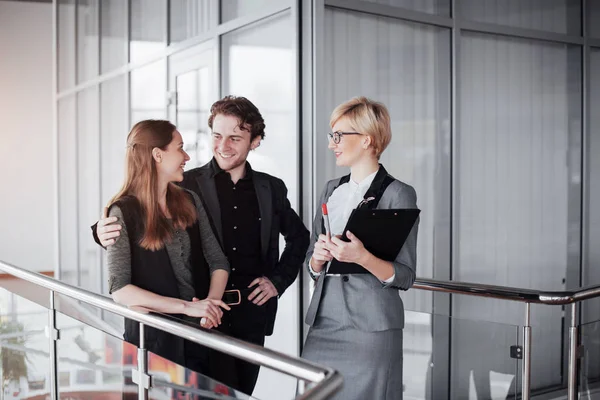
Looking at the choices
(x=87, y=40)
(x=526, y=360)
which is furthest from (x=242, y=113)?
(x=87, y=40)

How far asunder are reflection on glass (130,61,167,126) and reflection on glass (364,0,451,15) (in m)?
2.19

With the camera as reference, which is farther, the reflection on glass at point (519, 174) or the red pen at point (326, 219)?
the reflection on glass at point (519, 174)

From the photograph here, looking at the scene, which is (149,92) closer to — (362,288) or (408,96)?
(408,96)

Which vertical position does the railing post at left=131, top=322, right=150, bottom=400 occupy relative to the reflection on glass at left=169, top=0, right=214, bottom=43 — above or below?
below

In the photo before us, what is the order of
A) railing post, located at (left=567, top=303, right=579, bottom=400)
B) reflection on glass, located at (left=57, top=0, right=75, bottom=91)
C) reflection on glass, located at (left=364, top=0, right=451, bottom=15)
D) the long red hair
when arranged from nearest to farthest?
the long red hair
railing post, located at (left=567, top=303, right=579, bottom=400)
reflection on glass, located at (left=364, top=0, right=451, bottom=15)
reflection on glass, located at (left=57, top=0, right=75, bottom=91)

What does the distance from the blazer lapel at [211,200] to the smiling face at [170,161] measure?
14.7 inches

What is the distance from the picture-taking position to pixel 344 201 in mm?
2609

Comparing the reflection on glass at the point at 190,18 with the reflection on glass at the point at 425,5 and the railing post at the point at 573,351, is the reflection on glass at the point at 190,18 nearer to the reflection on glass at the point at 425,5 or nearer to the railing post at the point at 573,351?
the reflection on glass at the point at 425,5

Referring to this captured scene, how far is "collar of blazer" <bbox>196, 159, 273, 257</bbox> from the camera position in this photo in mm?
3057

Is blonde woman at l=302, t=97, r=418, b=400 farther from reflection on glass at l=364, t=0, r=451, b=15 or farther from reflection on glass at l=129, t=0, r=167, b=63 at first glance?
reflection on glass at l=129, t=0, r=167, b=63

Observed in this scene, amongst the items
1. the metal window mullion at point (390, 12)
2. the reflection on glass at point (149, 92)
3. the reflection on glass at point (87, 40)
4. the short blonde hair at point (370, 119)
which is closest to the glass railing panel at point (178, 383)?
the short blonde hair at point (370, 119)

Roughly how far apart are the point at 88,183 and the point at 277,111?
4100 mm

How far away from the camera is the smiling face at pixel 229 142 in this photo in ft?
10.1

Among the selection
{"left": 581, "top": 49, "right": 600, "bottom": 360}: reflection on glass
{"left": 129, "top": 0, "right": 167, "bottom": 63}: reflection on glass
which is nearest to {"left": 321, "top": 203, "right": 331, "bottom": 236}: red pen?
{"left": 581, "top": 49, "right": 600, "bottom": 360}: reflection on glass
